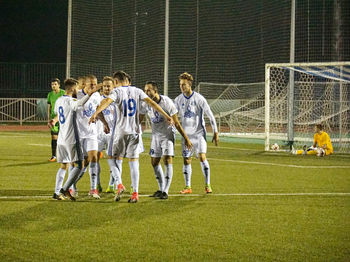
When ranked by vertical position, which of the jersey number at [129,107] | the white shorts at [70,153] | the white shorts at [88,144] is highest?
the jersey number at [129,107]

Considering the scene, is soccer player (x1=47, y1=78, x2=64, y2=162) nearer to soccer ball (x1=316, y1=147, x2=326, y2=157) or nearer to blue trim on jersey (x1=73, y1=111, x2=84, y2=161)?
blue trim on jersey (x1=73, y1=111, x2=84, y2=161)

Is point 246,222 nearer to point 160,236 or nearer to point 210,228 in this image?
point 210,228

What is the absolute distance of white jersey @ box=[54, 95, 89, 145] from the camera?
28.7 ft

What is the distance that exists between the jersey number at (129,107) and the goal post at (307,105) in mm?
10897

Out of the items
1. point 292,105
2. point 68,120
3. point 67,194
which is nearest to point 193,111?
point 68,120

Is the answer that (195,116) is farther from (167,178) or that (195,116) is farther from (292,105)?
(292,105)

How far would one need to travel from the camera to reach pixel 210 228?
681 cm

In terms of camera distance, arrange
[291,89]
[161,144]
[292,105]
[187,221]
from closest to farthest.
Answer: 1. [187,221]
2. [161,144]
3. [291,89]
4. [292,105]

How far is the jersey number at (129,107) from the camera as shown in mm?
8633

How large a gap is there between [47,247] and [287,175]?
299 inches

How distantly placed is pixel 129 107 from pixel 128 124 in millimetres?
241

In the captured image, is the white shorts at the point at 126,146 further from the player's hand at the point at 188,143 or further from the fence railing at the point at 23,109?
the fence railing at the point at 23,109

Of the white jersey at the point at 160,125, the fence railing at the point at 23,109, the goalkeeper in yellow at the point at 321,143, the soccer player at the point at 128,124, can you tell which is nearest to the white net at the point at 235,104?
the goalkeeper in yellow at the point at 321,143

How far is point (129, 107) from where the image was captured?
8.66m
